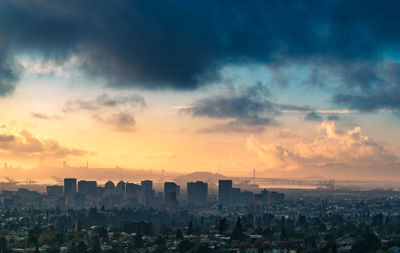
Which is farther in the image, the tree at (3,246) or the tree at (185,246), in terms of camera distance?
the tree at (3,246)

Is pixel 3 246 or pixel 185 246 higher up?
pixel 185 246

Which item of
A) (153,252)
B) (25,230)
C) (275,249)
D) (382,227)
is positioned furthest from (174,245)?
(382,227)

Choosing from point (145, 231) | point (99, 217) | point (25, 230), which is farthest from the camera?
point (99, 217)

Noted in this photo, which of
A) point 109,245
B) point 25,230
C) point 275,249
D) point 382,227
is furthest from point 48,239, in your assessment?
point 382,227

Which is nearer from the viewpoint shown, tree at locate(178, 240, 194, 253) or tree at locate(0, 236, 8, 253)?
tree at locate(178, 240, 194, 253)

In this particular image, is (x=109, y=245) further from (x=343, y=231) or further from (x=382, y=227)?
(x=382, y=227)

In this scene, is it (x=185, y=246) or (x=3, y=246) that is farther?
(x=3, y=246)

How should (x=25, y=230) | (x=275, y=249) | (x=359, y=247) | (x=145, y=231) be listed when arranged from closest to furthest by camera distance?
1. (x=359, y=247)
2. (x=275, y=249)
3. (x=145, y=231)
4. (x=25, y=230)

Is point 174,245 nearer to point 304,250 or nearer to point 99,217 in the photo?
point 304,250

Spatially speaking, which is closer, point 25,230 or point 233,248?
point 233,248
